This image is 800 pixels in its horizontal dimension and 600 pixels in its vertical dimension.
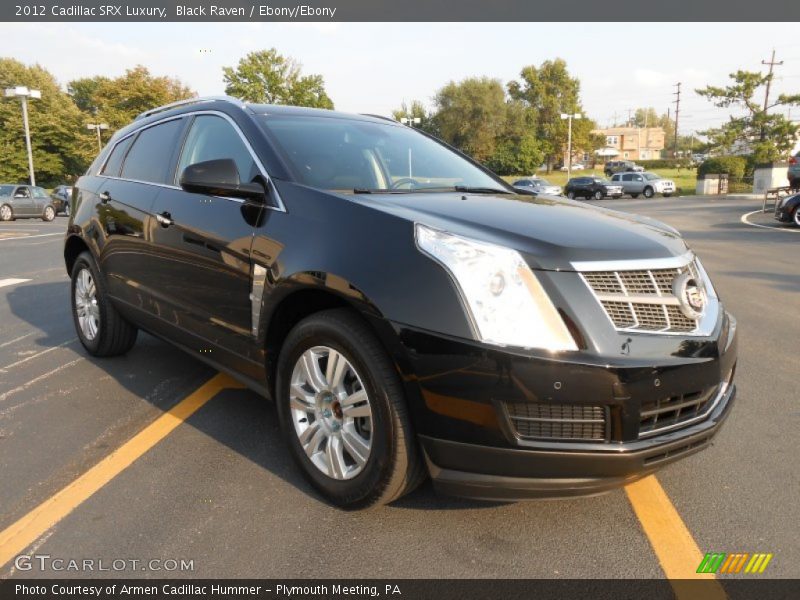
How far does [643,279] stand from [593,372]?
1.60 feet

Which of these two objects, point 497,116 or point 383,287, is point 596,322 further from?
point 497,116

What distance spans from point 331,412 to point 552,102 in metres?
84.1

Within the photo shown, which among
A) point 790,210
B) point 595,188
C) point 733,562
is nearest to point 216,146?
point 733,562

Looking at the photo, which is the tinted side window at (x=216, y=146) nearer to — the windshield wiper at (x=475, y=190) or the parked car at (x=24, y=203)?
the windshield wiper at (x=475, y=190)

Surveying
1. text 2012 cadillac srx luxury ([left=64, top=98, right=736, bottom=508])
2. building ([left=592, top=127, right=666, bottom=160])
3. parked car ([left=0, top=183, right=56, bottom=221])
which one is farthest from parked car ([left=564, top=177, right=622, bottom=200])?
building ([left=592, top=127, right=666, bottom=160])

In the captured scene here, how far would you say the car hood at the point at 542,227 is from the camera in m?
→ 2.37

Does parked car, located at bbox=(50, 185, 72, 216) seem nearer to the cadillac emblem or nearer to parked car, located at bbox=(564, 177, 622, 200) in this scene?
parked car, located at bbox=(564, 177, 622, 200)

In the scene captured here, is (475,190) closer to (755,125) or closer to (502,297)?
(502,297)

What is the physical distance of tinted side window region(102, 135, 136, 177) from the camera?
480 cm

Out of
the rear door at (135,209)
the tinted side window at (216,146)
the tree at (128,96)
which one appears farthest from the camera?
the tree at (128,96)

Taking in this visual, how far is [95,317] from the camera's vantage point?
4.96 m

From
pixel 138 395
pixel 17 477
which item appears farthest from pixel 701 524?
pixel 138 395

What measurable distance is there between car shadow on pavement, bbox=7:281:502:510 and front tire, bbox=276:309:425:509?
8.7 inches

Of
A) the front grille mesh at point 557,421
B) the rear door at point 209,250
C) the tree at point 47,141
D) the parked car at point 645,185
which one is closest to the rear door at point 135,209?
the rear door at point 209,250
